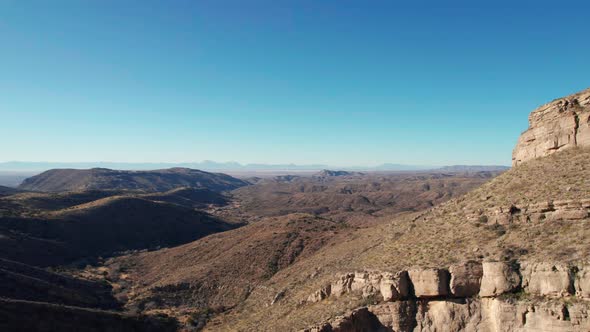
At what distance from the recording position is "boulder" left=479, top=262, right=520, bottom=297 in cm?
1894

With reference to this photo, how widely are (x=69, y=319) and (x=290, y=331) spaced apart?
16718mm

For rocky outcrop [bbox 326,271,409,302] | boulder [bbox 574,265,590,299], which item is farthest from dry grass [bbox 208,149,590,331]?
rocky outcrop [bbox 326,271,409,302]

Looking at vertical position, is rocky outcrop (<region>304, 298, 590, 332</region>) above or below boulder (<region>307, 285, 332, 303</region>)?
above

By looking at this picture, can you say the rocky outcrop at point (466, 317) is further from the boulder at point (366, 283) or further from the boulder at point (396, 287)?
the boulder at point (366, 283)

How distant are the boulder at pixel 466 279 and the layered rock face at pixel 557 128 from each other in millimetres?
13251

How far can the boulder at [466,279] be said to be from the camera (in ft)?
65.6

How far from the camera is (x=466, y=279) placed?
65.9ft

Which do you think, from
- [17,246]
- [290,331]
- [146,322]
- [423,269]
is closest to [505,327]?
[423,269]

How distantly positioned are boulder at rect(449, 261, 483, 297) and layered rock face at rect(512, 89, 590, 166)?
13.3m

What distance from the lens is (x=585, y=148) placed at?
995 inches

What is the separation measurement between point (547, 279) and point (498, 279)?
7.13 feet

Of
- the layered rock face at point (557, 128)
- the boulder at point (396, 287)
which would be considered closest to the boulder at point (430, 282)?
the boulder at point (396, 287)

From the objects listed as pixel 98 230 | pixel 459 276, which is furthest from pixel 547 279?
pixel 98 230

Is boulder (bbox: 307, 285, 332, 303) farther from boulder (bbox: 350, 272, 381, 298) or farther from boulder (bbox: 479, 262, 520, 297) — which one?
boulder (bbox: 479, 262, 520, 297)
